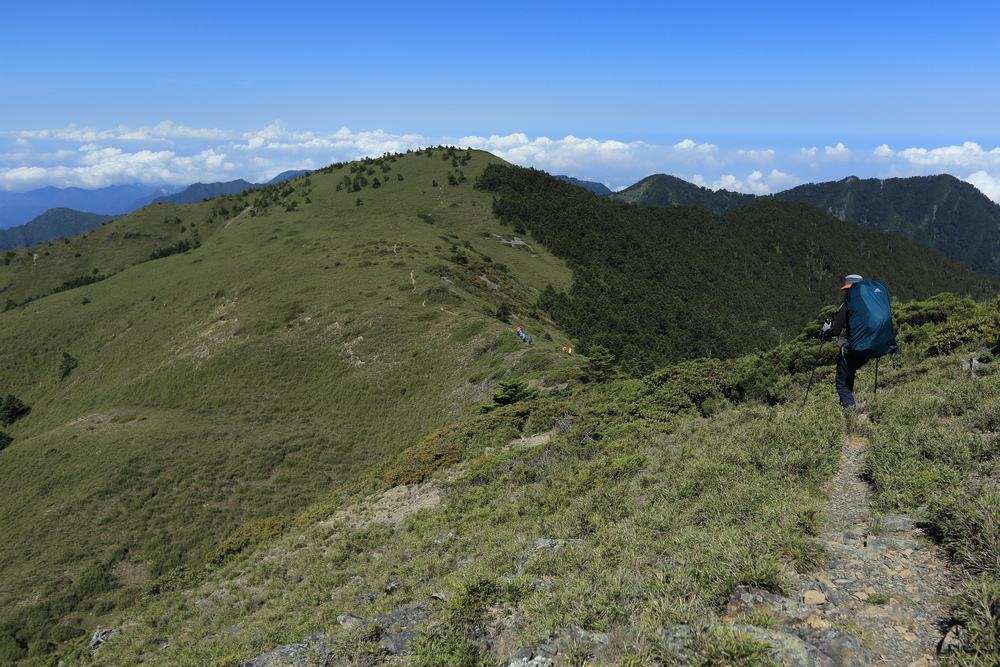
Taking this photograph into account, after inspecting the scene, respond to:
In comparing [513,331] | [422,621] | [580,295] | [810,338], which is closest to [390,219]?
[580,295]

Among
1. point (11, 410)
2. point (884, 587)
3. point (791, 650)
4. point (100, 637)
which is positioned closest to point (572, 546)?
point (791, 650)

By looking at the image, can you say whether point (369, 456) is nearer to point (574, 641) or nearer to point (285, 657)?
point (285, 657)

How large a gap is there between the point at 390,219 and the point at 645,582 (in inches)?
3695

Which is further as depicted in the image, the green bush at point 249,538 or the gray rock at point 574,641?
the green bush at point 249,538

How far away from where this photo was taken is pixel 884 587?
212 inches

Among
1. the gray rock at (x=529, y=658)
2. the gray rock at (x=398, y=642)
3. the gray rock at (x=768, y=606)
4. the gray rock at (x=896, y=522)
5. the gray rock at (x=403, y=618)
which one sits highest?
the gray rock at (x=896, y=522)

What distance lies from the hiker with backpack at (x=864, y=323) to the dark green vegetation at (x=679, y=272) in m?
14.8

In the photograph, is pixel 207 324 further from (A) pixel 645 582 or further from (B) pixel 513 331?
(A) pixel 645 582

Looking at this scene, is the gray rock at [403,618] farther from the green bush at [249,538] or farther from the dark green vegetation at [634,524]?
the green bush at [249,538]

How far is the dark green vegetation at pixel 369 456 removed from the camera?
25.1 feet

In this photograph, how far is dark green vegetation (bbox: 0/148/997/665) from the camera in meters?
7.66

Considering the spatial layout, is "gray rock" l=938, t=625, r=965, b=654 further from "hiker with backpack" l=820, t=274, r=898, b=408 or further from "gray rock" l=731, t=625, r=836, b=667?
"hiker with backpack" l=820, t=274, r=898, b=408

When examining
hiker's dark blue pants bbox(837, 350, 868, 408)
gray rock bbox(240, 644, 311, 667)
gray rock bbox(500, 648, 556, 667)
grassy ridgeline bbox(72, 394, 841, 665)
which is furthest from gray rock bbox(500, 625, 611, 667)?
hiker's dark blue pants bbox(837, 350, 868, 408)

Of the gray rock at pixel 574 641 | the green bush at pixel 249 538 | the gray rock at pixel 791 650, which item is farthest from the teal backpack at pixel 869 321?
the green bush at pixel 249 538
